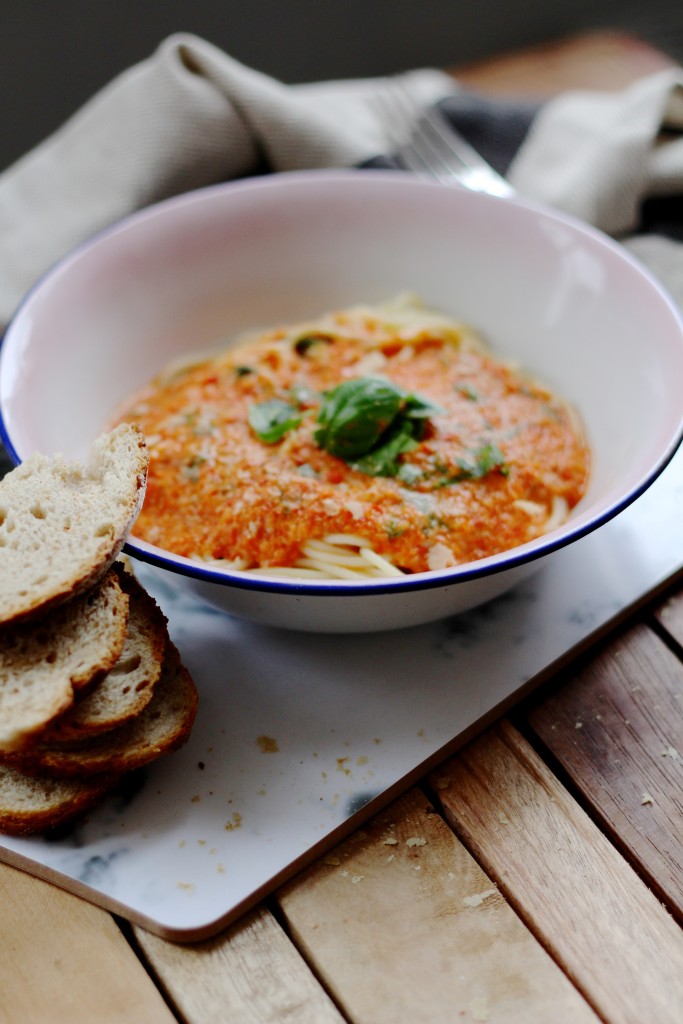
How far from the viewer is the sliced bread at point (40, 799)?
2.67 meters

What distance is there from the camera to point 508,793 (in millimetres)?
2867

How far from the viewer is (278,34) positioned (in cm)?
694

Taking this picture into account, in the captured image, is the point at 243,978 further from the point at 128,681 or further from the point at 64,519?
the point at 64,519

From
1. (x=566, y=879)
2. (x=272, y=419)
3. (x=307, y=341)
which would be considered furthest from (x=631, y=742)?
(x=307, y=341)

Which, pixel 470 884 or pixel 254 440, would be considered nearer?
pixel 470 884

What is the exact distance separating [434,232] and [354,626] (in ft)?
6.18

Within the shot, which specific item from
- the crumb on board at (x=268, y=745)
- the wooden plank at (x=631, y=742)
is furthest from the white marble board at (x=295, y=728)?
the wooden plank at (x=631, y=742)

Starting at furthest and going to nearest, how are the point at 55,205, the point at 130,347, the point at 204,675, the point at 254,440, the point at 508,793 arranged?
1. the point at 55,205
2. the point at 130,347
3. the point at 254,440
4. the point at 204,675
5. the point at 508,793

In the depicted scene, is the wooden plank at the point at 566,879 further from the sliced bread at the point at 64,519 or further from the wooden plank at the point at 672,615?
the sliced bread at the point at 64,519

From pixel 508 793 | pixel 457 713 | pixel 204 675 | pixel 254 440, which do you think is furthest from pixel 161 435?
pixel 508 793

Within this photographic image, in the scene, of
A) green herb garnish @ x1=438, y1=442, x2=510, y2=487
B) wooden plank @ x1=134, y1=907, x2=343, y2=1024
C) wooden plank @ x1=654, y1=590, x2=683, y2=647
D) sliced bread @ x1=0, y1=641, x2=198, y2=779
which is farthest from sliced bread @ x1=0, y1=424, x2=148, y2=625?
wooden plank @ x1=654, y1=590, x2=683, y2=647

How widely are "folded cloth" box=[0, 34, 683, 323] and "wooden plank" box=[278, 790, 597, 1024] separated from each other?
9.12 ft

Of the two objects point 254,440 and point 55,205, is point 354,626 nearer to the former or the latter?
point 254,440

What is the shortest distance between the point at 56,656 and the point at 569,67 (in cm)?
469
